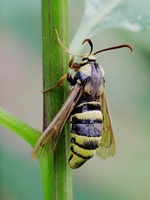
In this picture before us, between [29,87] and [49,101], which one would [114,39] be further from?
[49,101]

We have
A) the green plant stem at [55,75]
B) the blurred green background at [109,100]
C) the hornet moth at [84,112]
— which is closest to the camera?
the green plant stem at [55,75]

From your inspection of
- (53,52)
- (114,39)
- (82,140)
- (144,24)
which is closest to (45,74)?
(53,52)

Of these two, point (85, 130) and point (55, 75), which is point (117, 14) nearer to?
point (85, 130)

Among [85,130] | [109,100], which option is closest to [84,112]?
[85,130]

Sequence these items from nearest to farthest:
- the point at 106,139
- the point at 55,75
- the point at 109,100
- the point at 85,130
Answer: the point at 55,75 < the point at 85,130 < the point at 106,139 < the point at 109,100

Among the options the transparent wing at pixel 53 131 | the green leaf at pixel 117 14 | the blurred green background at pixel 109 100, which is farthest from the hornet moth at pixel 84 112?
the blurred green background at pixel 109 100

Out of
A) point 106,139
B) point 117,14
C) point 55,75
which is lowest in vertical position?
point 106,139

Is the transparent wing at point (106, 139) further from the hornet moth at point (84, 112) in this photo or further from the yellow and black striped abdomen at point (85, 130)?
the yellow and black striped abdomen at point (85, 130)
